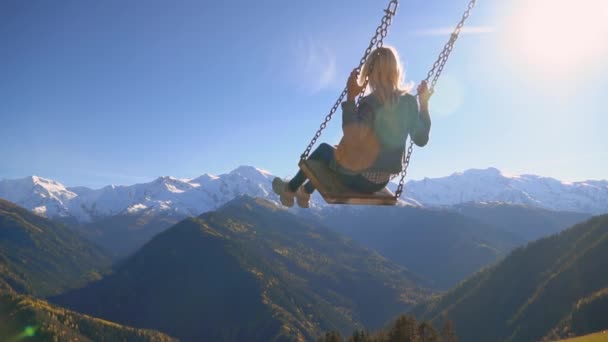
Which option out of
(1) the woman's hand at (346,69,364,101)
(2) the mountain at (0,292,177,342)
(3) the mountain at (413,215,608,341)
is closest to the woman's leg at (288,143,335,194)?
(1) the woman's hand at (346,69,364,101)

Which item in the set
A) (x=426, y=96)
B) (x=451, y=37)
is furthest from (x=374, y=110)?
(x=451, y=37)

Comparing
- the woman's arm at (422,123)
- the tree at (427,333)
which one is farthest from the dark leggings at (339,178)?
the tree at (427,333)

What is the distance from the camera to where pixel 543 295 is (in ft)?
545

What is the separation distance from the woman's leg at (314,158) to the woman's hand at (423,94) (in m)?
1.49

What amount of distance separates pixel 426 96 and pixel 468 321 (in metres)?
193

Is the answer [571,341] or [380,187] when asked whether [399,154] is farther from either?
[571,341]

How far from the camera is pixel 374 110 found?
18.0 feet

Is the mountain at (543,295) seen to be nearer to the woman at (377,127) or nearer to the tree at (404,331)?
the tree at (404,331)

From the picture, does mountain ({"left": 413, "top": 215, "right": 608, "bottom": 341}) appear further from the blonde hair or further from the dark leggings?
the blonde hair

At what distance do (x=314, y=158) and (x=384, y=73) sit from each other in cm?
189

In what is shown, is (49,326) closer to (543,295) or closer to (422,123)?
(543,295)

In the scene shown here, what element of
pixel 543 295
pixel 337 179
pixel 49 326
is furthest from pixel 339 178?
pixel 49 326

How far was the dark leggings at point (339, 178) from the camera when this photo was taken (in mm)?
6320

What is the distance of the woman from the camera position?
215 inches
